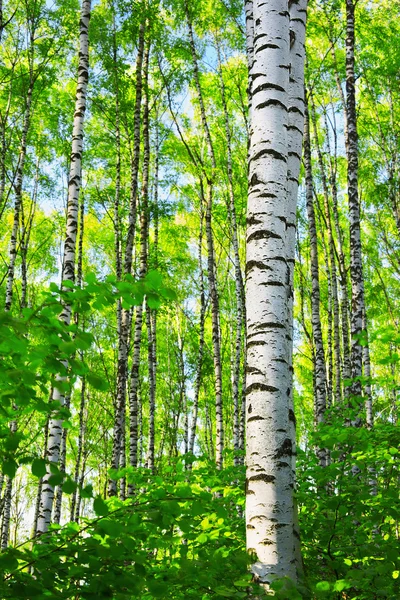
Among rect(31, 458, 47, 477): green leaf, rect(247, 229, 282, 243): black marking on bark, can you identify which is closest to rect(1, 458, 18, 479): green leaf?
rect(31, 458, 47, 477): green leaf

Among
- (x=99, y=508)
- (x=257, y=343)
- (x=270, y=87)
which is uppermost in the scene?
(x=270, y=87)

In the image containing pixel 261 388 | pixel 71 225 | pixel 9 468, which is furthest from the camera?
pixel 71 225

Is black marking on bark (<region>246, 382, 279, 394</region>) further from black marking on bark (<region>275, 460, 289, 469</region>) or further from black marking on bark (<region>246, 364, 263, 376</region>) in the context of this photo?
black marking on bark (<region>275, 460, 289, 469</region>)

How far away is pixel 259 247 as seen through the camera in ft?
8.82

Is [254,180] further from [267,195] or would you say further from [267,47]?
[267,47]

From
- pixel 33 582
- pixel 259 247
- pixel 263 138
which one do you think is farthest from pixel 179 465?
pixel 263 138

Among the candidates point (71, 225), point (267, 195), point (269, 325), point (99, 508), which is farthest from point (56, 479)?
point (71, 225)

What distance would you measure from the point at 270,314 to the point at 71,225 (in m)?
4.97

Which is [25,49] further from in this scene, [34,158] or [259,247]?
[259,247]

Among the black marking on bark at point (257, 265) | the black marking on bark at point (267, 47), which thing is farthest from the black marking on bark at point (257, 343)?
the black marking on bark at point (267, 47)

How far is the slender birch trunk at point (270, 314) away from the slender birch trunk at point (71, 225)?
150 inches

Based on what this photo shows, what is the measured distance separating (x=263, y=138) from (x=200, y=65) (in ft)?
46.2

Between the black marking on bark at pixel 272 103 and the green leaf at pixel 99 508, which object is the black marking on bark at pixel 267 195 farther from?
the green leaf at pixel 99 508

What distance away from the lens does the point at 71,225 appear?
6.96m
